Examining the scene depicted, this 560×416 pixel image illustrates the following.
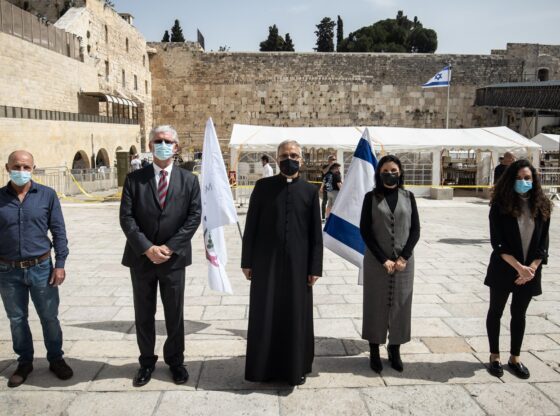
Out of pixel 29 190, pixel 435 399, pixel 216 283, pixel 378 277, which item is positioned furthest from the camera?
pixel 216 283

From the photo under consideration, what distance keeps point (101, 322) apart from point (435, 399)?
293 cm

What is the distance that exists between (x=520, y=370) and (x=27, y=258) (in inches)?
132

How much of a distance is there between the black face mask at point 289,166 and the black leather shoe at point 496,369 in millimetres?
1899

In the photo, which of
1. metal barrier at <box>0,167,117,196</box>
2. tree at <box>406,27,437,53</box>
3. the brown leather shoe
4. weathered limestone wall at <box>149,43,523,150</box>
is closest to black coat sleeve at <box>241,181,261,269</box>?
the brown leather shoe

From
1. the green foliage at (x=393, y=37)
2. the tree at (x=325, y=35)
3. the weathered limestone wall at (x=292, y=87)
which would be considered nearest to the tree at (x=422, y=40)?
the green foliage at (x=393, y=37)

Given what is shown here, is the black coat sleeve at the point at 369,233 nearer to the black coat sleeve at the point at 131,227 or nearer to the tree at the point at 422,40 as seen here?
the black coat sleeve at the point at 131,227

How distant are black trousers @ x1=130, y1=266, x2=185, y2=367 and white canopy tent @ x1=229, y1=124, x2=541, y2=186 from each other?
10.8 meters

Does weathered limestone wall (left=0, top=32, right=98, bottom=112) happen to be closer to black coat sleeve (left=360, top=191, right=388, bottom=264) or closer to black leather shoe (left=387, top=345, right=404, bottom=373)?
black coat sleeve (left=360, top=191, right=388, bottom=264)

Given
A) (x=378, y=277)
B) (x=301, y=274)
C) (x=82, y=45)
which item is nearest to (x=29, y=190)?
(x=301, y=274)

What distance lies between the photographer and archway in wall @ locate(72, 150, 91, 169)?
19.5 m

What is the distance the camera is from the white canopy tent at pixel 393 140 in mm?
14273

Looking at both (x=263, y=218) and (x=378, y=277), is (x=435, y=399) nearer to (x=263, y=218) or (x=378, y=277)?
(x=378, y=277)

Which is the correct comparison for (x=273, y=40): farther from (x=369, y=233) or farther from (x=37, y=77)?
(x=369, y=233)

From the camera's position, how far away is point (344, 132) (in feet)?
51.5
